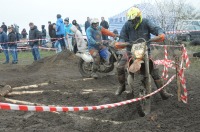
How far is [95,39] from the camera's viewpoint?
1152 cm

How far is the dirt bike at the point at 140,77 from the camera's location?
21.9 feet

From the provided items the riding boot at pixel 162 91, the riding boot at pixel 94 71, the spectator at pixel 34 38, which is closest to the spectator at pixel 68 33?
the spectator at pixel 34 38

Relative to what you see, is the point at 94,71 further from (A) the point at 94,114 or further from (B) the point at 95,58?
(A) the point at 94,114

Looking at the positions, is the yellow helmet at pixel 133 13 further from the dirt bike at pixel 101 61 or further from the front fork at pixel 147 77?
the dirt bike at pixel 101 61

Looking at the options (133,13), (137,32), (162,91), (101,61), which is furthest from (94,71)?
(133,13)

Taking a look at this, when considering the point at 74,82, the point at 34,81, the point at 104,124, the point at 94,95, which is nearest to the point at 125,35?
the point at 94,95

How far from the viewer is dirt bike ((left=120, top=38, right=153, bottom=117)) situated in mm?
6680

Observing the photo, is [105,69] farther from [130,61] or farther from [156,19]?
[156,19]

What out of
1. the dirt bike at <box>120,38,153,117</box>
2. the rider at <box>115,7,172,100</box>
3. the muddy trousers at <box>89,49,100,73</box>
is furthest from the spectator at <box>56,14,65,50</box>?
the dirt bike at <box>120,38,153,117</box>

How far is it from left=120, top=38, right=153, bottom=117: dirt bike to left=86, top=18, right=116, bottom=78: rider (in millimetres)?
4280

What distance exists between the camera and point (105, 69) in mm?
11352

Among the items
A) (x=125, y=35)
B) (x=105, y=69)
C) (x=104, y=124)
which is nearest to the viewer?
(x=104, y=124)

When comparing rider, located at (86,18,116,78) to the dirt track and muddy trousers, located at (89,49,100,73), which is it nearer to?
muddy trousers, located at (89,49,100,73)

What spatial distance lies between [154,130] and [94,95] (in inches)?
128
